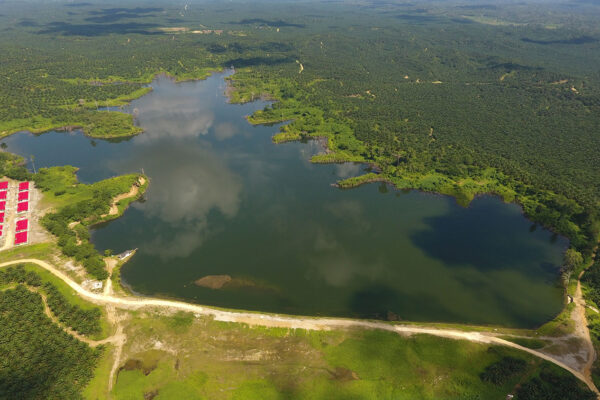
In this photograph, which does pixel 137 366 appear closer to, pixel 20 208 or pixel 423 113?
pixel 20 208

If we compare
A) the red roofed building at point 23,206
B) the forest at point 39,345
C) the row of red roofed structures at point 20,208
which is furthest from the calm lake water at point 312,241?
the red roofed building at point 23,206

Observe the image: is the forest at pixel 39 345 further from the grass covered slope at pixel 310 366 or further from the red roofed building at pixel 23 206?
the red roofed building at pixel 23 206

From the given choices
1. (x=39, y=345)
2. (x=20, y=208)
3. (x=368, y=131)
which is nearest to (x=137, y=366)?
(x=39, y=345)

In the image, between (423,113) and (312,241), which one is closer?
(312,241)

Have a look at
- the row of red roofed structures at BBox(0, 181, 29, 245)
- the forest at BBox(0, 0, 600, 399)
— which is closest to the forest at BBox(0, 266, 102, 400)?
the forest at BBox(0, 0, 600, 399)

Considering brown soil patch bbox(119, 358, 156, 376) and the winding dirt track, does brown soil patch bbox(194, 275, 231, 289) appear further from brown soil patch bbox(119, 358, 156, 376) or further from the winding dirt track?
brown soil patch bbox(119, 358, 156, 376)
